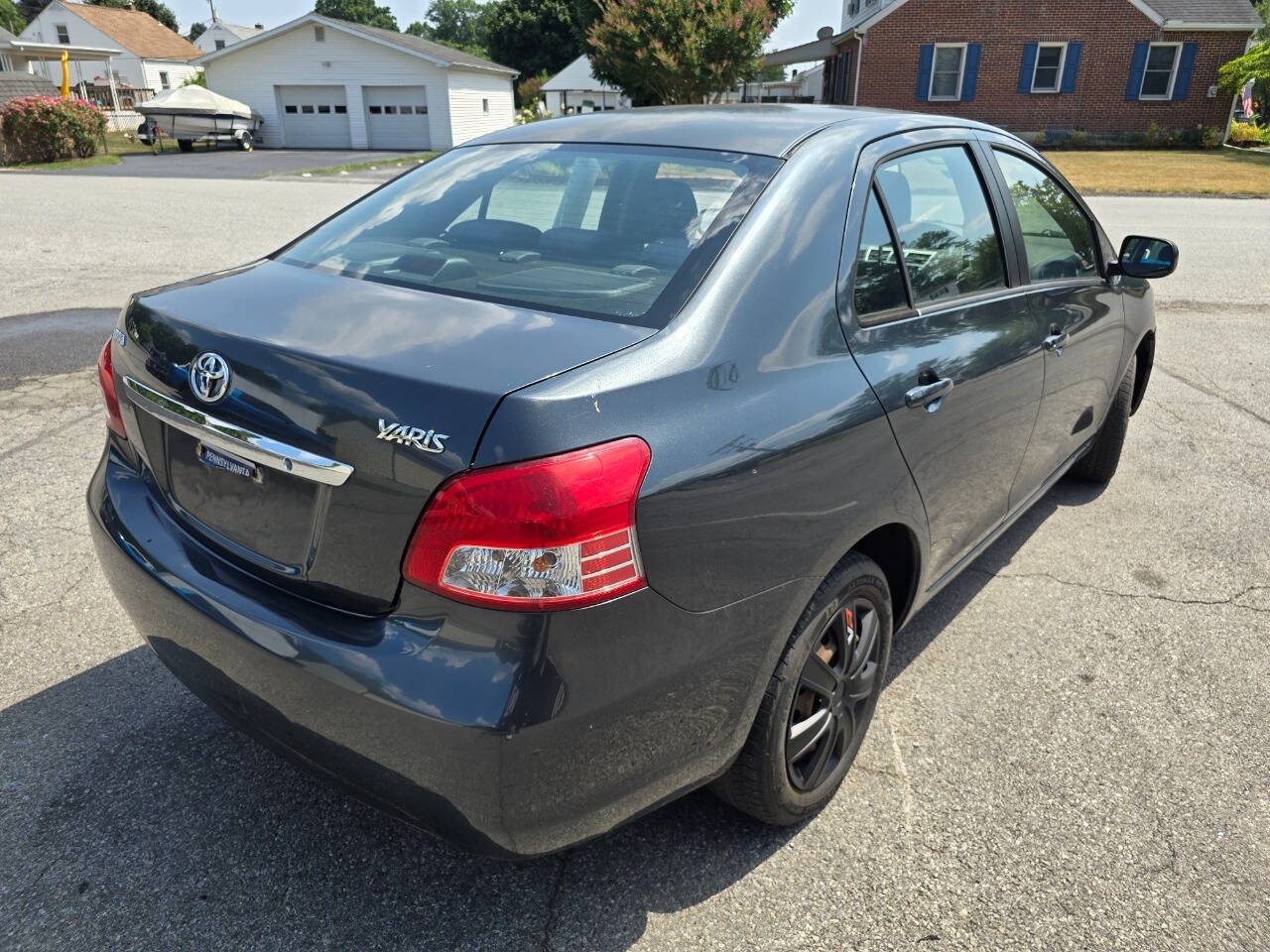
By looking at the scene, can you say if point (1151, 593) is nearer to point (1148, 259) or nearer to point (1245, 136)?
point (1148, 259)

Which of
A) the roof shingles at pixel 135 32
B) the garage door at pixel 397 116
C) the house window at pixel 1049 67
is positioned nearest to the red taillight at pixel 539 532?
the house window at pixel 1049 67

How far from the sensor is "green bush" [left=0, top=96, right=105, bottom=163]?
2591 cm

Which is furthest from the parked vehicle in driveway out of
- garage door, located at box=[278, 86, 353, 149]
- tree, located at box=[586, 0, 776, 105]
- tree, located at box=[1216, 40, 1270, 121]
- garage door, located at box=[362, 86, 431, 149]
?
garage door, located at box=[278, 86, 353, 149]

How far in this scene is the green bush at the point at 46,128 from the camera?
2591cm

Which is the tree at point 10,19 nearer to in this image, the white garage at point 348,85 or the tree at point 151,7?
the tree at point 151,7

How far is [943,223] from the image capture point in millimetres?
2801

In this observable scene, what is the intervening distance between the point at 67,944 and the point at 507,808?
3.71ft

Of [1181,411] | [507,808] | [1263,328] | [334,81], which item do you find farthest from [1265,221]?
[334,81]

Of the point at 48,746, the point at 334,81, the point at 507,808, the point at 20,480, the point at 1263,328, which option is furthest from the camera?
the point at 334,81

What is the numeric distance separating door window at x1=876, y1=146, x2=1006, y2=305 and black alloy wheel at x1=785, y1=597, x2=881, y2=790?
36.0 inches

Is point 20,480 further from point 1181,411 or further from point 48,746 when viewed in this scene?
point 1181,411

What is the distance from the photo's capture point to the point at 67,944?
6.60 feet

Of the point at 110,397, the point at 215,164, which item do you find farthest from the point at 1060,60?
the point at 110,397

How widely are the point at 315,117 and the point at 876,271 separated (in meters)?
41.6
